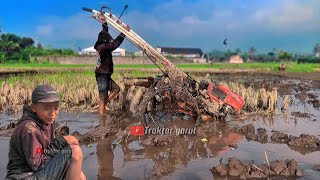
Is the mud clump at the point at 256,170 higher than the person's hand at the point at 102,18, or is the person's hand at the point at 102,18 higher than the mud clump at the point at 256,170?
the person's hand at the point at 102,18

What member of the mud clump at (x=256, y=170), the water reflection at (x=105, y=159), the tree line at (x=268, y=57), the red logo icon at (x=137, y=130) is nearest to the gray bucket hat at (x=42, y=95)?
the water reflection at (x=105, y=159)

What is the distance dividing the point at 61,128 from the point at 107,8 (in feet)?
9.27

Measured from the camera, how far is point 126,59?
148 ft

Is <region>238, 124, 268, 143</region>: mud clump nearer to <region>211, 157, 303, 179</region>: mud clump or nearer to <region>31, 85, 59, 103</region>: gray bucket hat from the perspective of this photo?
<region>211, 157, 303, 179</region>: mud clump

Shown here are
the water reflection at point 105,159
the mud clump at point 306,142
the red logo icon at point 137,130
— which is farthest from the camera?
the red logo icon at point 137,130

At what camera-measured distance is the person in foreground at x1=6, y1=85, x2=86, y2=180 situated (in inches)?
123

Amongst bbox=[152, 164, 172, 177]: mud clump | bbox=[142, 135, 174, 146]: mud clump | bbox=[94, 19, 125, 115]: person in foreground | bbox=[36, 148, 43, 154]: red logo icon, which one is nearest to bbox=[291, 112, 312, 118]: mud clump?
bbox=[142, 135, 174, 146]: mud clump

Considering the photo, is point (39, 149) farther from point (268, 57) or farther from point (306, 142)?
point (268, 57)

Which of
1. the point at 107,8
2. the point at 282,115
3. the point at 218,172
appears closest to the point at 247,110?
the point at 282,115

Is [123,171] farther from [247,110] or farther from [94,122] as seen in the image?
[247,110]

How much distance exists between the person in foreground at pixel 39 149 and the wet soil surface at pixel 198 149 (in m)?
1.61

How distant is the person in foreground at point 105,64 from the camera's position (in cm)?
838

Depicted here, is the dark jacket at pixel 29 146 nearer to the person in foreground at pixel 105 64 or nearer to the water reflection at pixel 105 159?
the water reflection at pixel 105 159

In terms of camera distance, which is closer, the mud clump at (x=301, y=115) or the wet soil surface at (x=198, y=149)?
the wet soil surface at (x=198, y=149)
